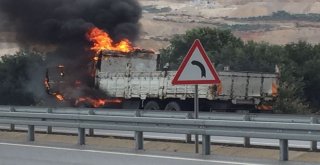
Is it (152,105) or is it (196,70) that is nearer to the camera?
(196,70)

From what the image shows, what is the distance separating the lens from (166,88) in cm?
2823

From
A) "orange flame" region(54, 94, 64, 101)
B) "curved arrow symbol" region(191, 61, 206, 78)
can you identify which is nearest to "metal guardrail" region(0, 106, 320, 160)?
"curved arrow symbol" region(191, 61, 206, 78)

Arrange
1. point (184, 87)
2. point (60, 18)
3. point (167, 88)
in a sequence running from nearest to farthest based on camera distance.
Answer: point (184, 87), point (167, 88), point (60, 18)

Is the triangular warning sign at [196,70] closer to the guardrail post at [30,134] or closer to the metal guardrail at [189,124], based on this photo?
the metal guardrail at [189,124]

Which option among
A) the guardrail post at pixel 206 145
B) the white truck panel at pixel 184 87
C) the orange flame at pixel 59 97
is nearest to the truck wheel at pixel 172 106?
the white truck panel at pixel 184 87

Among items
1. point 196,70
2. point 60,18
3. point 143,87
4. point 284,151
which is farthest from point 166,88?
point 284,151

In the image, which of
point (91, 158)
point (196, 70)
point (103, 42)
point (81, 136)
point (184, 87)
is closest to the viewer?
point (91, 158)

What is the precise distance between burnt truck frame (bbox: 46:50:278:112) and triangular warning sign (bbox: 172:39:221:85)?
12.7 meters

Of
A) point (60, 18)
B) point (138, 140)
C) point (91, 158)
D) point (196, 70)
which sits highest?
point (60, 18)

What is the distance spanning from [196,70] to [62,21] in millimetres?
23842

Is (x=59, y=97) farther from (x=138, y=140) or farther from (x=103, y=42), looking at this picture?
(x=138, y=140)

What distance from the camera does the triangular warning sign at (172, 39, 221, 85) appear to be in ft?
45.9

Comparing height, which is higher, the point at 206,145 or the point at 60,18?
the point at 60,18

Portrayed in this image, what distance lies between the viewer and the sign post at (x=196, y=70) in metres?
14.0
